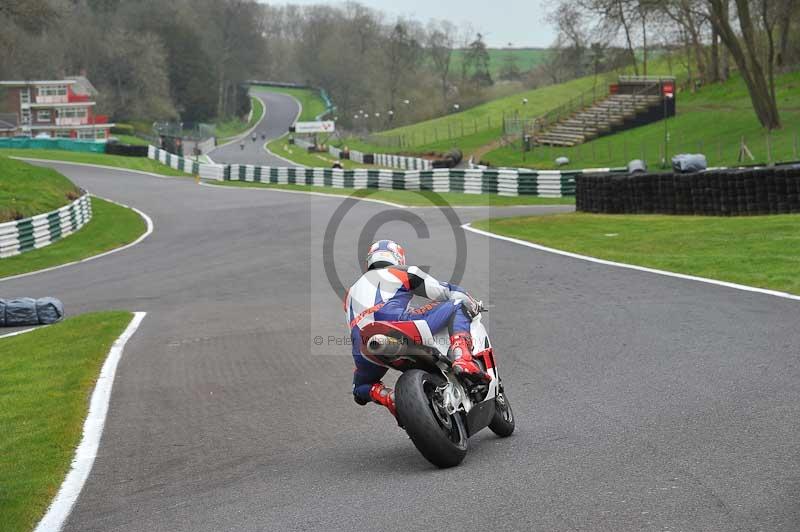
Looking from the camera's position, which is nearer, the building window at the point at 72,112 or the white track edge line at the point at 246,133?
the building window at the point at 72,112

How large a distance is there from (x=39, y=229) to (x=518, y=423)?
2509 centimetres

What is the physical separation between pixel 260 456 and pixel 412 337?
1511mm

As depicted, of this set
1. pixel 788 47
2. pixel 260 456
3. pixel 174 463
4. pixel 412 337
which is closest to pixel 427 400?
pixel 412 337

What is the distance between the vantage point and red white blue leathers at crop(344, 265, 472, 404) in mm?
7305

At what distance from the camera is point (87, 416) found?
938cm

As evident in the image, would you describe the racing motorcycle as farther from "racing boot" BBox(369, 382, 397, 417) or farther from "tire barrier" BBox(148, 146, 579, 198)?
"tire barrier" BBox(148, 146, 579, 198)

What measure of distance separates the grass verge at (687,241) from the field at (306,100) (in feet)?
410

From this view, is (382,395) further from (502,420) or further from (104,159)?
(104,159)

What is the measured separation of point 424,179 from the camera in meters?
44.6

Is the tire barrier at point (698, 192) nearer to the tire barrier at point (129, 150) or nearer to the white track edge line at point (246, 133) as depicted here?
the tire barrier at point (129, 150)

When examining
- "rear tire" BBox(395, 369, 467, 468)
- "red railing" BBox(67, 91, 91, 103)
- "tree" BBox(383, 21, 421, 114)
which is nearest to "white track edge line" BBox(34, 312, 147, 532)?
"rear tire" BBox(395, 369, 467, 468)

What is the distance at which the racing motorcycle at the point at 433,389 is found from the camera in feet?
22.1

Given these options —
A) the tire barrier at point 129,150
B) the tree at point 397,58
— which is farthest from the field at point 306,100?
the tire barrier at point 129,150

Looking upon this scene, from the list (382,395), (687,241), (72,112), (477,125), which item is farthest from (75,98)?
(382,395)
